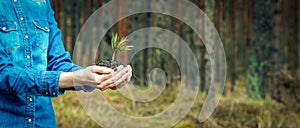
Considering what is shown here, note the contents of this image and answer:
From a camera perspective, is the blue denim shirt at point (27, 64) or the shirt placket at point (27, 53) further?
the shirt placket at point (27, 53)

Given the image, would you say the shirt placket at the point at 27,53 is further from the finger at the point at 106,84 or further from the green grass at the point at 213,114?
the green grass at the point at 213,114

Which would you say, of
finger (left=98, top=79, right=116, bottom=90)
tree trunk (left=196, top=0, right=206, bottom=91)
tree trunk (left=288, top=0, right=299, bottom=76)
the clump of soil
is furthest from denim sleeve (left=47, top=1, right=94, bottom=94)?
tree trunk (left=288, top=0, right=299, bottom=76)

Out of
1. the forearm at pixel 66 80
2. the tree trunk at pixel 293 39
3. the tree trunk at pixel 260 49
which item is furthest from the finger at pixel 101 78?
the tree trunk at pixel 293 39

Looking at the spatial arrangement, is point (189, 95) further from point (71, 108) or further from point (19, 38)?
point (19, 38)

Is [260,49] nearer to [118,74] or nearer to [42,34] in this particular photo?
[42,34]

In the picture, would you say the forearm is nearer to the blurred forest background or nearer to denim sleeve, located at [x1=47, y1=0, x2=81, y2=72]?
denim sleeve, located at [x1=47, y1=0, x2=81, y2=72]

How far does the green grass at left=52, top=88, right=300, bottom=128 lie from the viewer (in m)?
5.86

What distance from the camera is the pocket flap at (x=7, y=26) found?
219 cm

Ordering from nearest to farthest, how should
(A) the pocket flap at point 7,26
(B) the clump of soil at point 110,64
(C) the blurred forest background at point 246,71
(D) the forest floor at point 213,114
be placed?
1. (B) the clump of soil at point 110,64
2. (A) the pocket flap at point 7,26
3. (D) the forest floor at point 213,114
4. (C) the blurred forest background at point 246,71

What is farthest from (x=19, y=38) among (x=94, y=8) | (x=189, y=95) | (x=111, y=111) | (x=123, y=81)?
(x=94, y=8)

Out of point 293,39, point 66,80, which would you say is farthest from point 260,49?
point 66,80

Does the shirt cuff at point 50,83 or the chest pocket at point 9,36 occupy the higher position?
the chest pocket at point 9,36

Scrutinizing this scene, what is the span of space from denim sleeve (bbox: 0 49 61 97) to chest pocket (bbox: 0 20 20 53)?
11 cm

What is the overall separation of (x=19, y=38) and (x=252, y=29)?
18.0ft
